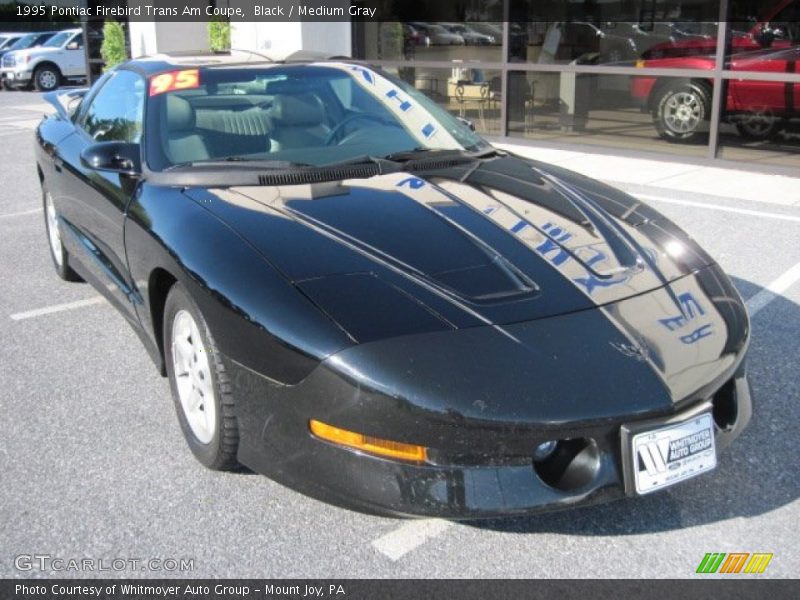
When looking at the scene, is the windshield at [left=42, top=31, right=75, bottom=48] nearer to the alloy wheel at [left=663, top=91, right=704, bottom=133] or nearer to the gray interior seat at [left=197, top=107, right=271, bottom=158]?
the alloy wheel at [left=663, top=91, right=704, bottom=133]

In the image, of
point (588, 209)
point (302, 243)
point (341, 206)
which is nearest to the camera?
→ point (302, 243)

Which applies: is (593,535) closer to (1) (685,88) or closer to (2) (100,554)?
(2) (100,554)

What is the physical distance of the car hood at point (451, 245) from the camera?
2.70 m

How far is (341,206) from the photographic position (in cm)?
329

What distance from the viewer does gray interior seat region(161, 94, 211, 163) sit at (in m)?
3.67

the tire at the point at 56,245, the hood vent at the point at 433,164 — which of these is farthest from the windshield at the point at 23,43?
the hood vent at the point at 433,164

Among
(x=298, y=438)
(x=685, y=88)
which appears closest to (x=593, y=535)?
(x=298, y=438)

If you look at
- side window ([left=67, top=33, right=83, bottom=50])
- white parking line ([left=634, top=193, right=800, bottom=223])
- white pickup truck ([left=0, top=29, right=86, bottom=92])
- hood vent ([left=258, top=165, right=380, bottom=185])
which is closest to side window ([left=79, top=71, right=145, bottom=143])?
hood vent ([left=258, top=165, right=380, bottom=185])

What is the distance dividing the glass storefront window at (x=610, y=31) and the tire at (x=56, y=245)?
699cm

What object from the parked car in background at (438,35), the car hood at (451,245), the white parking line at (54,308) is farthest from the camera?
the parked car in background at (438,35)

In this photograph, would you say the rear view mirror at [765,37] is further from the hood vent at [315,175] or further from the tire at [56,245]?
the tire at [56,245]

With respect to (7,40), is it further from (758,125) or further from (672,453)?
(672,453)

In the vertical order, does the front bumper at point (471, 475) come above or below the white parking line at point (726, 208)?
above

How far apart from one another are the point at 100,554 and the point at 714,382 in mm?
1983
